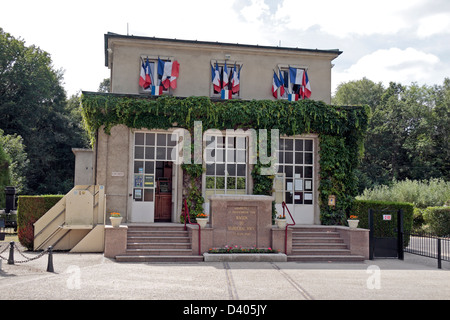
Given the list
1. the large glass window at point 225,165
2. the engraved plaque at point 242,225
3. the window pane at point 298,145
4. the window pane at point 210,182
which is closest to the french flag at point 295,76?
the window pane at point 298,145

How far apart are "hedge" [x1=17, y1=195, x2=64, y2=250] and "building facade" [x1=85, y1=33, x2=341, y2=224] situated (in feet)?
6.32

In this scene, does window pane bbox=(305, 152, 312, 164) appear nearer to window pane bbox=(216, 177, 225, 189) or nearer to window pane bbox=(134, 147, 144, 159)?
window pane bbox=(216, 177, 225, 189)

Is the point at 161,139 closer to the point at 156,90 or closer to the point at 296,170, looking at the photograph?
the point at 156,90

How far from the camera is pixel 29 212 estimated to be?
14984 millimetres

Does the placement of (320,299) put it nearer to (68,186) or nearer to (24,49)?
(68,186)

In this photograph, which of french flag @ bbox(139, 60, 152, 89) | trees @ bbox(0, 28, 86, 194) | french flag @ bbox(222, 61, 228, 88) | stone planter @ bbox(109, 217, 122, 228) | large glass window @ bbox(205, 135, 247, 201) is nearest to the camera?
stone planter @ bbox(109, 217, 122, 228)

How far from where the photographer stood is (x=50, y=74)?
1794 inches

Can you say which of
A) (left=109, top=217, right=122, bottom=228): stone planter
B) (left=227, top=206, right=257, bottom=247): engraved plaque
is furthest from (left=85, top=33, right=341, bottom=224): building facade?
(left=227, top=206, right=257, bottom=247): engraved plaque

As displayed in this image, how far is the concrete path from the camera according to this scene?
8258 millimetres

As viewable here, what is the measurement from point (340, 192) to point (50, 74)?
125ft

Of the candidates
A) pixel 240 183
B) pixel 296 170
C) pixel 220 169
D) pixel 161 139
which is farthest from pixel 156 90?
pixel 296 170

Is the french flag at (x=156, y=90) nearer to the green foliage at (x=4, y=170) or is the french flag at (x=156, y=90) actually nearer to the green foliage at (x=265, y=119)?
the green foliage at (x=265, y=119)
